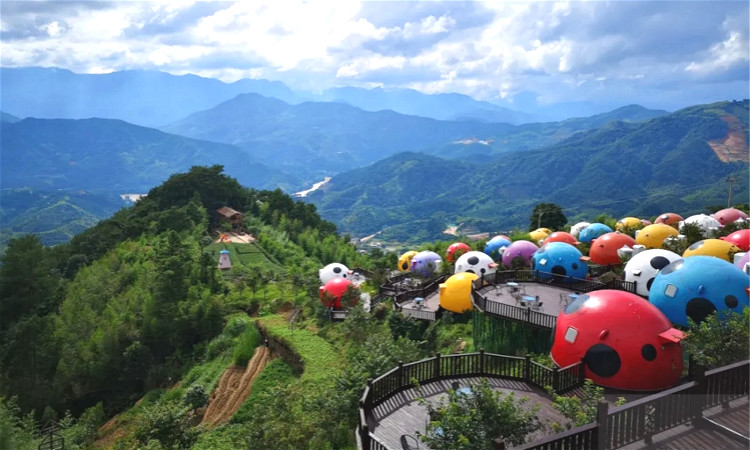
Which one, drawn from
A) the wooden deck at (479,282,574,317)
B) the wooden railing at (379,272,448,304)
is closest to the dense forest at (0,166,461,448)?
the wooden railing at (379,272,448,304)

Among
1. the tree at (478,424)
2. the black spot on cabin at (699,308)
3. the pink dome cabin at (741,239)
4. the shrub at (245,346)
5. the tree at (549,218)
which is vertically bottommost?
the shrub at (245,346)

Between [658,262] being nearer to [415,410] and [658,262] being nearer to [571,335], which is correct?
[571,335]

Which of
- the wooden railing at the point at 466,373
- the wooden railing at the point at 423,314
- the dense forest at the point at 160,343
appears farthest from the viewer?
the wooden railing at the point at 423,314

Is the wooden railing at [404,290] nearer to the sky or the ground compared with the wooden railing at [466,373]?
nearer to the ground

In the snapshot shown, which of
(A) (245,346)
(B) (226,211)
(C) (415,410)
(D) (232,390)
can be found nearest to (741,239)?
(C) (415,410)

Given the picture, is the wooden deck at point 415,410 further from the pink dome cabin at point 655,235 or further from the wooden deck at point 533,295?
the pink dome cabin at point 655,235

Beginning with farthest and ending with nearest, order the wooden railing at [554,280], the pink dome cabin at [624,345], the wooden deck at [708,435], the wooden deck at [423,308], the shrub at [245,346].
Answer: the shrub at [245,346]
the wooden deck at [423,308]
the wooden railing at [554,280]
the pink dome cabin at [624,345]
the wooden deck at [708,435]

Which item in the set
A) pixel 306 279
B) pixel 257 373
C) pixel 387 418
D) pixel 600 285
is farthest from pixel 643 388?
pixel 306 279

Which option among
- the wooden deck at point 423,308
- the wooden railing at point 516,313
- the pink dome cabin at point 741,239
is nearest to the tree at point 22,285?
the wooden deck at point 423,308
